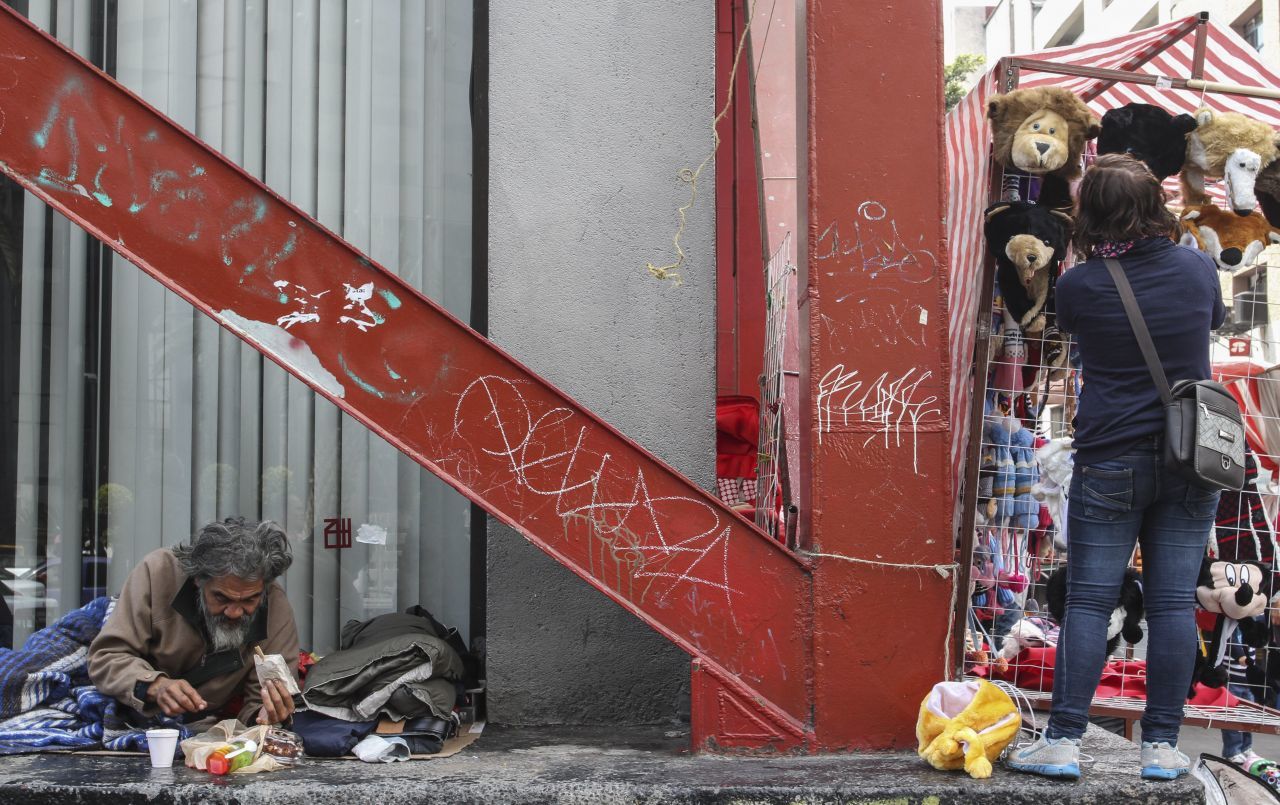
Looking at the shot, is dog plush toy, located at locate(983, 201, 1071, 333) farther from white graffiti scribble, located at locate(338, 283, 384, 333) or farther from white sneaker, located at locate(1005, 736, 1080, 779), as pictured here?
white graffiti scribble, located at locate(338, 283, 384, 333)

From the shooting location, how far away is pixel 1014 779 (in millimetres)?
3361

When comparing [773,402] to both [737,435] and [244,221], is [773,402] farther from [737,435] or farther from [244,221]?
[244,221]

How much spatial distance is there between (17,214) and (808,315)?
3363mm

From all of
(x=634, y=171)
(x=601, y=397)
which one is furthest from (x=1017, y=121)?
(x=601, y=397)

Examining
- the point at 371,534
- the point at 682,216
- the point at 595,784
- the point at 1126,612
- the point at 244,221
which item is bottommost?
the point at 595,784

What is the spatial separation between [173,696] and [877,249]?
271 centimetres

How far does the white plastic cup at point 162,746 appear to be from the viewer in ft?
11.6

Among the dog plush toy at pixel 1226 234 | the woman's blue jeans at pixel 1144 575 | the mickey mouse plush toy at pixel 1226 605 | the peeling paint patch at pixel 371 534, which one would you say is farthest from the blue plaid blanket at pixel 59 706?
the dog plush toy at pixel 1226 234

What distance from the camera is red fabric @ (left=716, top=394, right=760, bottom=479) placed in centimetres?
495

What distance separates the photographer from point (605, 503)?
371 centimetres

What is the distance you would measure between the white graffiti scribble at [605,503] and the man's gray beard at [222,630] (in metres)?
1.11

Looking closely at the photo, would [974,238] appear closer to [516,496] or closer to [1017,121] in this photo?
[1017,121]

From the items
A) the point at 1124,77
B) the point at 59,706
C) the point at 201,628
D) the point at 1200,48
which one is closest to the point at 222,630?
the point at 201,628

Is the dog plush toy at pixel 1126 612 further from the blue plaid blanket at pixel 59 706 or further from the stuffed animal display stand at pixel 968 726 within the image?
the blue plaid blanket at pixel 59 706
